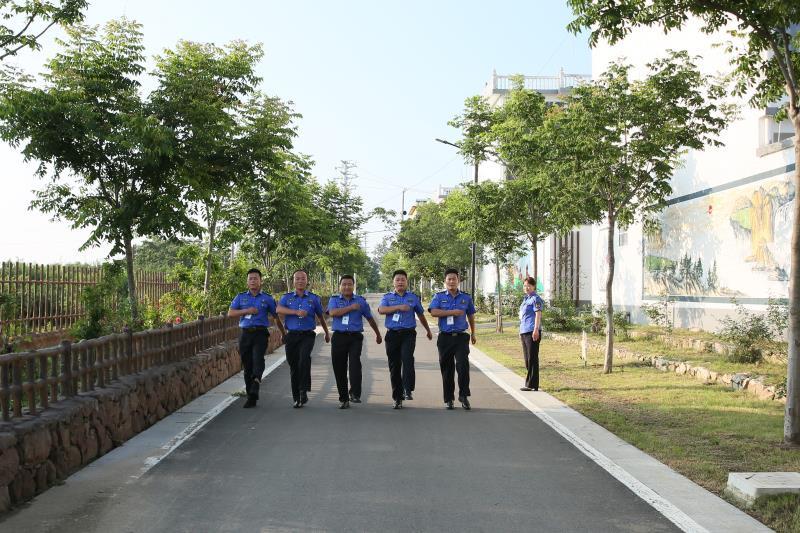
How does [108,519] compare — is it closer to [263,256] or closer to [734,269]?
[734,269]

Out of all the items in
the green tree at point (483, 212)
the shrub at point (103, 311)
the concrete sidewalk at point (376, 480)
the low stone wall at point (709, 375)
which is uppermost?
the green tree at point (483, 212)

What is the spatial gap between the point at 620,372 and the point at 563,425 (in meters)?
6.41

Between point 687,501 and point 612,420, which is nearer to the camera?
point 687,501

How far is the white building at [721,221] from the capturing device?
16641mm

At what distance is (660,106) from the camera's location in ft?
46.6

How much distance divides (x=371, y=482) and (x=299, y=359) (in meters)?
4.74

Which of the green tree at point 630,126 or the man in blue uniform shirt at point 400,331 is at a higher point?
the green tree at point 630,126

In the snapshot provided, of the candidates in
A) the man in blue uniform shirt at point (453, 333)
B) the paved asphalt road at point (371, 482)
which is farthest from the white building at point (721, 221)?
the paved asphalt road at point (371, 482)

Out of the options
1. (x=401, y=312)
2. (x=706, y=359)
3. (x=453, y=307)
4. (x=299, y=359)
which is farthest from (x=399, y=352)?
(x=706, y=359)

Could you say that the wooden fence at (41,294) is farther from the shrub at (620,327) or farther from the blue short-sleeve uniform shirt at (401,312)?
the shrub at (620,327)

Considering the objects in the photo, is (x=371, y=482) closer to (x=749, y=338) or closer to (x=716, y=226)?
(x=749, y=338)

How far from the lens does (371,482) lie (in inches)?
260

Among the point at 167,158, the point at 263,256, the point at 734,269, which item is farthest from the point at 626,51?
the point at 167,158

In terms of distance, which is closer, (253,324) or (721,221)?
(253,324)
